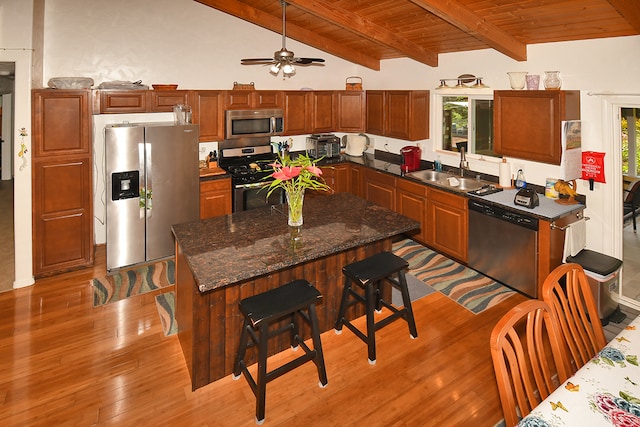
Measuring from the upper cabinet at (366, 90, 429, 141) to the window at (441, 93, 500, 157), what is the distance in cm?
27

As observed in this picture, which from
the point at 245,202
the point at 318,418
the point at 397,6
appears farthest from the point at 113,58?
the point at 318,418

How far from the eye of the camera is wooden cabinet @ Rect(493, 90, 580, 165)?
3.56m

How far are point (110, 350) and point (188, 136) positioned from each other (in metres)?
2.43

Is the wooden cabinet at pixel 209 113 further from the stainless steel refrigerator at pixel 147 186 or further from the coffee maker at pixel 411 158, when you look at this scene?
the coffee maker at pixel 411 158

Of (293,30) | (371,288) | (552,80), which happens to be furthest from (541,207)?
(293,30)

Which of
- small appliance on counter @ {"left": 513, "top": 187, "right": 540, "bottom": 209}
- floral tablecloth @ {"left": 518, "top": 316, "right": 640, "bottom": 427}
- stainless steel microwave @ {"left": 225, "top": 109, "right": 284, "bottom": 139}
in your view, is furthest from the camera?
stainless steel microwave @ {"left": 225, "top": 109, "right": 284, "bottom": 139}

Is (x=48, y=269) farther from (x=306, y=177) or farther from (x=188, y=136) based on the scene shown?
(x=306, y=177)

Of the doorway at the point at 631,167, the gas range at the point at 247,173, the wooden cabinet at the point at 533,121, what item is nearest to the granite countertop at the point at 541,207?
the wooden cabinet at the point at 533,121

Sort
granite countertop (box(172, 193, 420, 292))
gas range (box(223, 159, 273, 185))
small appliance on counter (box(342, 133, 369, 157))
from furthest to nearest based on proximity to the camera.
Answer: small appliance on counter (box(342, 133, 369, 157)) → gas range (box(223, 159, 273, 185)) → granite countertop (box(172, 193, 420, 292))

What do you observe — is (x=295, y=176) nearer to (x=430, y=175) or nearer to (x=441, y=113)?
(x=430, y=175)

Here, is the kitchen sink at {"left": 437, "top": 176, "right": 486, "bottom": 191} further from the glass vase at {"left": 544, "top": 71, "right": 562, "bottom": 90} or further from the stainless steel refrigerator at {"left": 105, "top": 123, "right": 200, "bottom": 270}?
the stainless steel refrigerator at {"left": 105, "top": 123, "right": 200, "bottom": 270}

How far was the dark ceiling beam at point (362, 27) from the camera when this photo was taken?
399 cm

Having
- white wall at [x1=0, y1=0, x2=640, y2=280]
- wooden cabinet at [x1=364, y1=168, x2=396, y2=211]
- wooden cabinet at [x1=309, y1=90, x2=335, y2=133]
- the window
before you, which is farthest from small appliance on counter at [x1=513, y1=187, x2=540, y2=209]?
wooden cabinet at [x1=309, y1=90, x2=335, y2=133]

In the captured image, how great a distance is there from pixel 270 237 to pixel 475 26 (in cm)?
263
